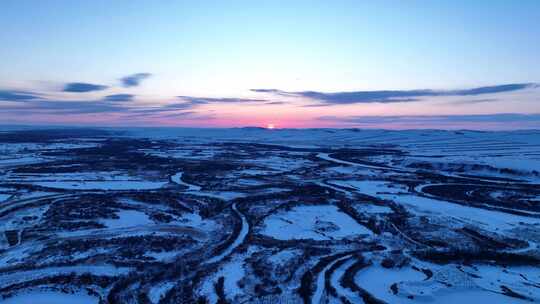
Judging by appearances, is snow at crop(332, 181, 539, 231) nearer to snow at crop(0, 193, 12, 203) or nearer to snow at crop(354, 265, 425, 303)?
snow at crop(354, 265, 425, 303)

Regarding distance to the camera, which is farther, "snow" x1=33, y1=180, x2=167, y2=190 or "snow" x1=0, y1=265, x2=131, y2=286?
"snow" x1=33, y1=180, x2=167, y2=190

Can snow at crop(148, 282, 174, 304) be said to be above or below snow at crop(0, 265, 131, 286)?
below

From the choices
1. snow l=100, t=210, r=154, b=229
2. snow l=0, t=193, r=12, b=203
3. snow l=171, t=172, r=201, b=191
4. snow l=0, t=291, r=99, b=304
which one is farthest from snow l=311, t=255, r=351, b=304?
snow l=0, t=193, r=12, b=203

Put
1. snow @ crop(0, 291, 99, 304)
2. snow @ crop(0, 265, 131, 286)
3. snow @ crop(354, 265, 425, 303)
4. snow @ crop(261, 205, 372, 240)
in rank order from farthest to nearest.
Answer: snow @ crop(261, 205, 372, 240) → snow @ crop(0, 265, 131, 286) → snow @ crop(354, 265, 425, 303) → snow @ crop(0, 291, 99, 304)

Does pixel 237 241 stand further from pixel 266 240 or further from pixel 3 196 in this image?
pixel 3 196

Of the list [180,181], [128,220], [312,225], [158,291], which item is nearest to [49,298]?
[158,291]

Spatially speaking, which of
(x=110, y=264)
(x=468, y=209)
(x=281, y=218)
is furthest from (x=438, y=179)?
(x=110, y=264)
